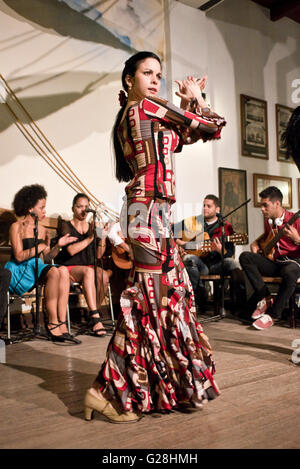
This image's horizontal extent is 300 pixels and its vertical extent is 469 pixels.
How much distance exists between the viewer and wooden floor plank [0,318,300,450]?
58.9 inches

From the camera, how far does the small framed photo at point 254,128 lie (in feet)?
21.3

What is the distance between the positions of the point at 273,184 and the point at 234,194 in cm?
100

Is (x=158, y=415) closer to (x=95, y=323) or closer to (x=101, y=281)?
(x=95, y=323)

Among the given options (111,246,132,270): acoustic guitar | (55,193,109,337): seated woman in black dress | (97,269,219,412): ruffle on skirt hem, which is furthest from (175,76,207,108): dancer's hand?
(111,246,132,270): acoustic guitar

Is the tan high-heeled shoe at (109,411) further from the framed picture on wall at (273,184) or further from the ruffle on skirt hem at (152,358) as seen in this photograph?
the framed picture on wall at (273,184)

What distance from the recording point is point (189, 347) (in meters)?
1.70

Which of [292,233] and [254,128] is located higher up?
[254,128]

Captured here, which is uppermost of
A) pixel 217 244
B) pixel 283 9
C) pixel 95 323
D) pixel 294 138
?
pixel 283 9

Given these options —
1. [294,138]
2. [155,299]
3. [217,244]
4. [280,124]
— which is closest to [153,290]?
[155,299]

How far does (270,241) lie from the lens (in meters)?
4.43

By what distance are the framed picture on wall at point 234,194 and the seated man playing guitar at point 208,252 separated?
1003 millimetres

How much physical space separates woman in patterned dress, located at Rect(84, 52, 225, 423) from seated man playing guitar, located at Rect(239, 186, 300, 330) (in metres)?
2.55

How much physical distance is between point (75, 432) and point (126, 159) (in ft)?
3.76

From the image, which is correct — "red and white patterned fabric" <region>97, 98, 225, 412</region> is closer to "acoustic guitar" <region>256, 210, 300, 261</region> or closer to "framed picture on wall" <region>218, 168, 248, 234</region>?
"acoustic guitar" <region>256, 210, 300, 261</region>
